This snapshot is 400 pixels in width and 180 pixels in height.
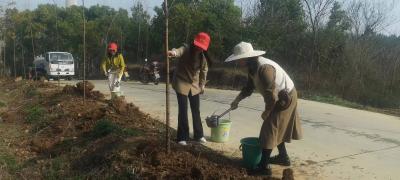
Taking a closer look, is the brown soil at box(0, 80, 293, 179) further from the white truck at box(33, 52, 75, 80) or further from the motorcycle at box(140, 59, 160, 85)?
the white truck at box(33, 52, 75, 80)

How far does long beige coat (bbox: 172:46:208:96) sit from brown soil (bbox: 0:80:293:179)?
2.49 ft

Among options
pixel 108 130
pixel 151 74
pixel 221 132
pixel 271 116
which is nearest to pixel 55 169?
pixel 108 130

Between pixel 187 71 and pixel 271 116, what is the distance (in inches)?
65.4

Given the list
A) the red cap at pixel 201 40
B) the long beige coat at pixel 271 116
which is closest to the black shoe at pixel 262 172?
the long beige coat at pixel 271 116

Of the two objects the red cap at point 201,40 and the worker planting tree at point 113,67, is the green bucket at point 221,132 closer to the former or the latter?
the red cap at point 201,40

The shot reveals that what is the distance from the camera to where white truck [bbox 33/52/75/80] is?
84.7 ft

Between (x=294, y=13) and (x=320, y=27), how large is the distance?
3859 mm

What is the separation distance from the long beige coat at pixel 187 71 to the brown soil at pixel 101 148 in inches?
29.8

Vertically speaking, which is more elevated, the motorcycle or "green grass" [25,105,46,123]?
the motorcycle

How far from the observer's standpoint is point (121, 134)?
247 inches

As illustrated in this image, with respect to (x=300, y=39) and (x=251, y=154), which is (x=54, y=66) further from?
(x=251, y=154)

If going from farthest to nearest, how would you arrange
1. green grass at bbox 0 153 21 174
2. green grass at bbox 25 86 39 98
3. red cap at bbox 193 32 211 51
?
1. green grass at bbox 25 86 39 98
2. red cap at bbox 193 32 211 51
3. green grass at bbox 0 153 21 174

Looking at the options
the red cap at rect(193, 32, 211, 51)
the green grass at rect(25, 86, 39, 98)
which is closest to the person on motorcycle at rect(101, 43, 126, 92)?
the green grass at rect(25, 86, 39, 98)

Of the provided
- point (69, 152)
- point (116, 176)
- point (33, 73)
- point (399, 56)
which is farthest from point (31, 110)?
point (33, 73)
